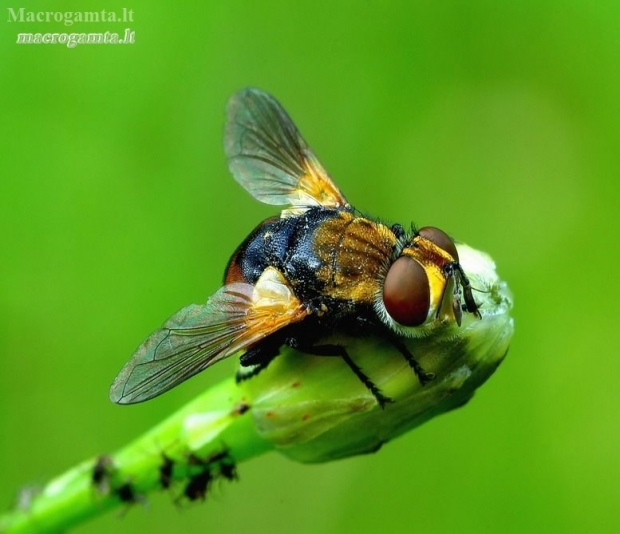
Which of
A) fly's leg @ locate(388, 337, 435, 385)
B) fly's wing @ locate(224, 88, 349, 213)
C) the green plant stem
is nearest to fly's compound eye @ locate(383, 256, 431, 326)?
fly's leg @ locate(388, 337, 435, 385)

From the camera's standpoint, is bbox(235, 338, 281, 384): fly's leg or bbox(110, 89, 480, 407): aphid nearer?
bbox(110, 89, 480, 407): aphid

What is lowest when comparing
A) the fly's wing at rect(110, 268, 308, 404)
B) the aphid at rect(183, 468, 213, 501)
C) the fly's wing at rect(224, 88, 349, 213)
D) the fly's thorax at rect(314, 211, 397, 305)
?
the aphid at rect(183, 468, 213, 501)

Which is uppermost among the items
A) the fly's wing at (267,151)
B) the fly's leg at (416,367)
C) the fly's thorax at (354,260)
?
the fly's wing at (267,151)

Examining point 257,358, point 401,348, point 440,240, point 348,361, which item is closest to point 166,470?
point 257,358

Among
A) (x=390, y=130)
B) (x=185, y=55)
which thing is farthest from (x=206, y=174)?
(x=390, y=130)

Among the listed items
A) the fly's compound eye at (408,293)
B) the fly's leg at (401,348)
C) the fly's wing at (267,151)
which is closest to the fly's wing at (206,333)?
the fly's leg at (401,348)

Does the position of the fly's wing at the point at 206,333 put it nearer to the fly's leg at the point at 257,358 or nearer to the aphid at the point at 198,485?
the fly's leg at the point at 257,358

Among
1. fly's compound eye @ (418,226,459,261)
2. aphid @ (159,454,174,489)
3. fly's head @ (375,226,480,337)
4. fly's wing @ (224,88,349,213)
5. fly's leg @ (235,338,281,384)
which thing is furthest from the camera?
fly's wing @ (224,88,349,213)

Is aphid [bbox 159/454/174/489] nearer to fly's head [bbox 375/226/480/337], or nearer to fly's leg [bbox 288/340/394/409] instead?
fly's leg [bbox 288/340/394/409]

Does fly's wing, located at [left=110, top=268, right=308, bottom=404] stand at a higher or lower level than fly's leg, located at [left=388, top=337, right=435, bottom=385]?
higher
